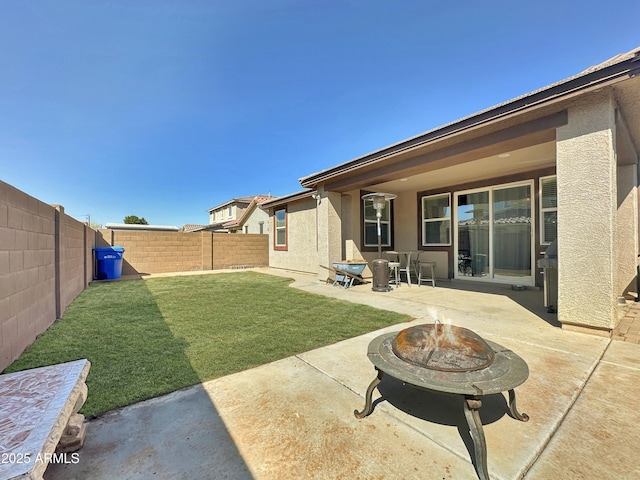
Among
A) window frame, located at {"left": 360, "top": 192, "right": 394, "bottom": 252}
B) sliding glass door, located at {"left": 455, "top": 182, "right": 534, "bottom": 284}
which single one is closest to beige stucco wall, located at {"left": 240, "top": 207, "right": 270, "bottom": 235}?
window frame, located at {"left": 360, "top": 192, "right": 394, "bottom": 252}

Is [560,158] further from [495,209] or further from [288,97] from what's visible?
[288,97]

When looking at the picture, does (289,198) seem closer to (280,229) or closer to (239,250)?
(280,229)

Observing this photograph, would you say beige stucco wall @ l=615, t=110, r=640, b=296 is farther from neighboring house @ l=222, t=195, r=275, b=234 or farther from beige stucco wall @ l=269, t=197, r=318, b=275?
neighboring house @ l=222, t=195, r=275, b=234

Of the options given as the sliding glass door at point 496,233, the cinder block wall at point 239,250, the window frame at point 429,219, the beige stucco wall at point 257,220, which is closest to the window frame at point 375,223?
the window frame at point 429,219

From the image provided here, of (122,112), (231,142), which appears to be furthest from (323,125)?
(122,112)

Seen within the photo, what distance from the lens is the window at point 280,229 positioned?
1266 cm

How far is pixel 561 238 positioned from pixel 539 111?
1.91 m

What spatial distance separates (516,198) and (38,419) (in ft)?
31.5

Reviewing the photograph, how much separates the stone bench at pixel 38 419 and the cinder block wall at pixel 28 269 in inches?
69.1

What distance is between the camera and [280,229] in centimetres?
1315

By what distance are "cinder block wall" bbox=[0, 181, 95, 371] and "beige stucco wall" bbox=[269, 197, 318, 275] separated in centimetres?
717

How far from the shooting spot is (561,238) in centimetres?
387

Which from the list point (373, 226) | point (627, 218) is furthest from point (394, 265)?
point (627, 218)

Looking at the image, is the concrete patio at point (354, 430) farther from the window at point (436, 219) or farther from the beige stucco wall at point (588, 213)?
the window at point (436, 219)
